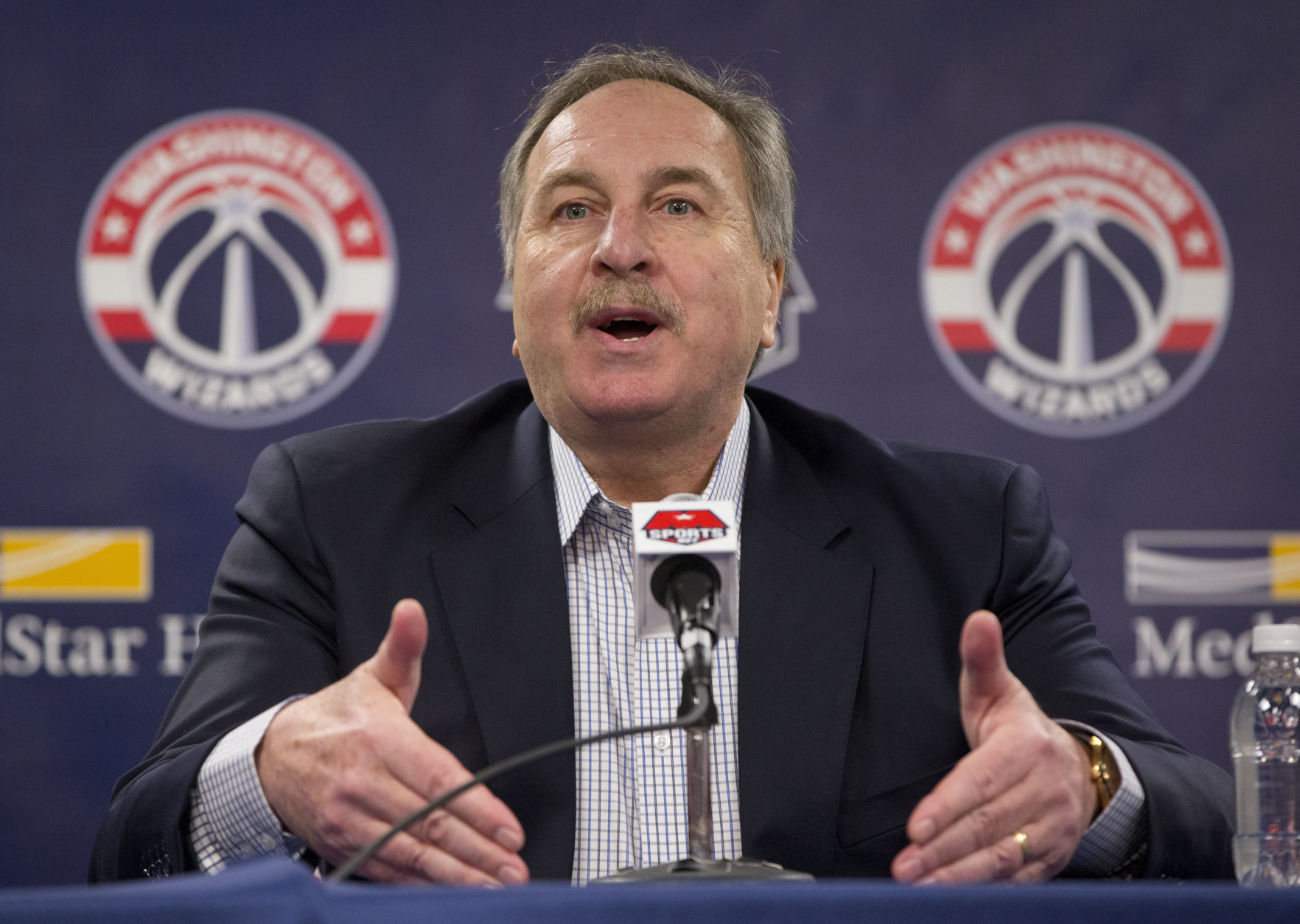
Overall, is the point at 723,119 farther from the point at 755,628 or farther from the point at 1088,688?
the point at 1088,688

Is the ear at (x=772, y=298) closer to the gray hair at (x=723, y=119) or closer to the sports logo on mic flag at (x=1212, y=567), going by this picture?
the gray hair at (x=723, y=119)

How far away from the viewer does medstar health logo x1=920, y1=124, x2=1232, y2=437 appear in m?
3.03

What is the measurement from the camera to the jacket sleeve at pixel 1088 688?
1.51 m

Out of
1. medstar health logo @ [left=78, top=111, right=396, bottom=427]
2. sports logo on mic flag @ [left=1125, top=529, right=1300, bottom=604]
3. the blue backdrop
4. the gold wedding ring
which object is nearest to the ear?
the blue backdrop

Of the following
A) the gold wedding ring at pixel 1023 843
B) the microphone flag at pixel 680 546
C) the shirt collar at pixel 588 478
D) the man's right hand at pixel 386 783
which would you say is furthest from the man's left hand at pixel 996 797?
the shirt collar at pixel 588 478

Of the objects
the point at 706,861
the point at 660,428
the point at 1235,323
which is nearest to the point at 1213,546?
the point at 1235,323

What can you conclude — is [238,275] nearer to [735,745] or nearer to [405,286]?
[405,286]

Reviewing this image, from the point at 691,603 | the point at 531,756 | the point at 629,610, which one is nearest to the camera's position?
the point at 531,756

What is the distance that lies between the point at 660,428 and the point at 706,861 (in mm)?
861

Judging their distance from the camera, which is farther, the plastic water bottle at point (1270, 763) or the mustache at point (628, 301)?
the mustache at point (628, 301)

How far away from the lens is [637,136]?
201 centimetres

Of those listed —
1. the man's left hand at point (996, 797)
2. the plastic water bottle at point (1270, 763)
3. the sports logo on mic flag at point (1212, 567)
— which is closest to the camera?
the man's left hand at point (996, 797)

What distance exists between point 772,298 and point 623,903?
1.54 metres

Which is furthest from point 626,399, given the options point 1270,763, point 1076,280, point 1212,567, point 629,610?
point 1212,567
